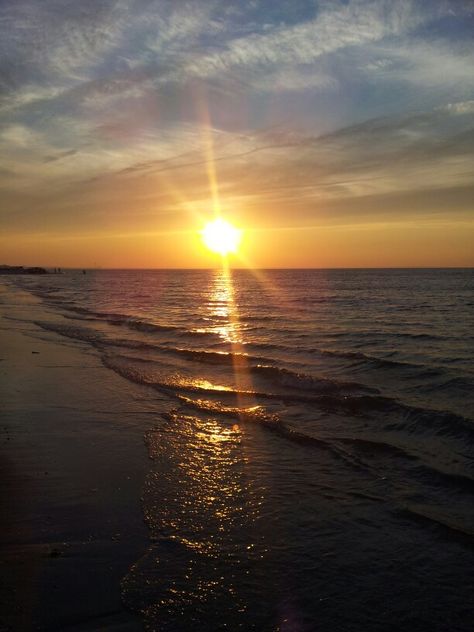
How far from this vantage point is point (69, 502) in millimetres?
6945

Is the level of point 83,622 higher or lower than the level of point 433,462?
higher

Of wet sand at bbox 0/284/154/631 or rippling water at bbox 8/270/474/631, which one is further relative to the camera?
rippling water at bbox 8/270/474/631

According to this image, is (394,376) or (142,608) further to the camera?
(394,376)

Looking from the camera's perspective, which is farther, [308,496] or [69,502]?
[308,496]

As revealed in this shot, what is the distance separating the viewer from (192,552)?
5.84 m

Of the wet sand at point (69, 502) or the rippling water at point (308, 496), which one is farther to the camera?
the rippling water at point (308, 496)

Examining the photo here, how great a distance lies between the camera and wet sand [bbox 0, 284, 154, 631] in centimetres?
475

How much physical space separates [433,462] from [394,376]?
7.50 m

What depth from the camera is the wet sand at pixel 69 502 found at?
475 cm

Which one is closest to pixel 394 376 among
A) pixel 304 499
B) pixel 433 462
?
pixel 433 462

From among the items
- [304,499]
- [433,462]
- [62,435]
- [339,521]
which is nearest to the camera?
[339,521]

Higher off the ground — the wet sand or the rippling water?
the wet sand

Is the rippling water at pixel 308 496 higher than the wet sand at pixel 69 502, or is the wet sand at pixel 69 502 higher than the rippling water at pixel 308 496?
the wet sand at pixel 69 502

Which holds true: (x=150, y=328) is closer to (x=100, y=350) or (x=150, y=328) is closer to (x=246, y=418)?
(x=100, y=350)
